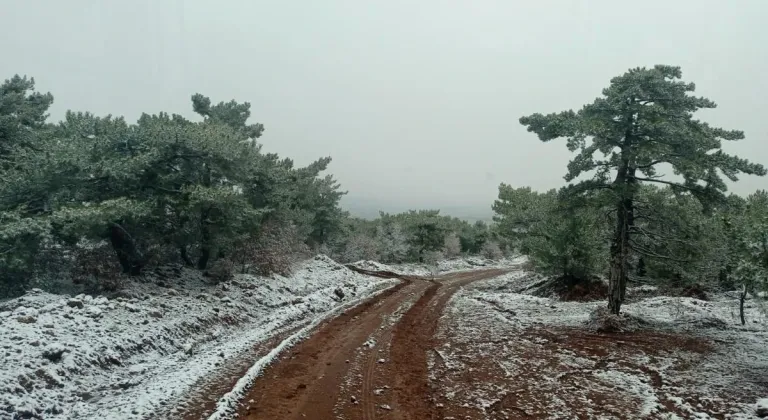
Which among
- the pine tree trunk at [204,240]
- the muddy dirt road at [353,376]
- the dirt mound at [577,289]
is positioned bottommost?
the muddy dirt road at [353,376]

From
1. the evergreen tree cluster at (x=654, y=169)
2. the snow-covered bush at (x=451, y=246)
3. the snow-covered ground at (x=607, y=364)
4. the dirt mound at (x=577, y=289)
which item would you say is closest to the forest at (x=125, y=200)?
the snow-covered ground at (x=607, y=364)

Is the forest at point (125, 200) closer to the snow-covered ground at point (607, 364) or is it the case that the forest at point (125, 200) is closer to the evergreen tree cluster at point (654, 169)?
the snow-covered ground at point (607, 364)

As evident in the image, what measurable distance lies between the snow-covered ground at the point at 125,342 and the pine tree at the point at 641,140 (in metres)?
12.2

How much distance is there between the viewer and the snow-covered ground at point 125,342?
332 inches

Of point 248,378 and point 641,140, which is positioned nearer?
point 248,378

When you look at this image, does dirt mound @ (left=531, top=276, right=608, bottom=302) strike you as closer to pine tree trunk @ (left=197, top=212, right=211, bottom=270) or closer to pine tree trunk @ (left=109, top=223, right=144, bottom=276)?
pine tree trunk @ (left=197, top=212, right=211, bottom=270)

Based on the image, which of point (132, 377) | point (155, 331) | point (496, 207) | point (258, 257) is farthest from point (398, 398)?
point (496, 207)

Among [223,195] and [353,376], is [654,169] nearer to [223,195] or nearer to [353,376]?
[353,376]

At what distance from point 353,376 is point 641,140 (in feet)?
42.7

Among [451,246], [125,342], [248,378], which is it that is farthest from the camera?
[451,246]

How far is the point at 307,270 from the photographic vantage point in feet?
A: 94.9

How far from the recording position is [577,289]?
25594mm

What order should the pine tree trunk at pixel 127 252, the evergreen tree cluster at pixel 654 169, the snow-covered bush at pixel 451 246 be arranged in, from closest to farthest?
the evergreen tree cluster at pixel 654 169 < the pine tree trunk at pixel 127 252 < the snow-covered bush at pixel 451 246

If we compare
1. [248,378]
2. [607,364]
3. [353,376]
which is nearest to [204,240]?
[248,378]
